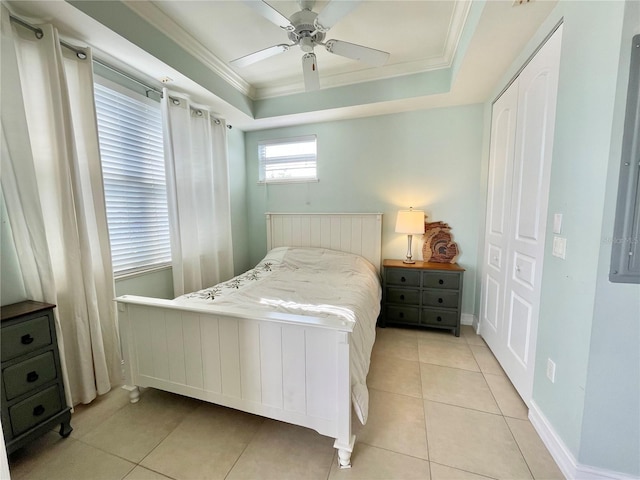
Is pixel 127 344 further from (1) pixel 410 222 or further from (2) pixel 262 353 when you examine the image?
(1) pixel 410 222

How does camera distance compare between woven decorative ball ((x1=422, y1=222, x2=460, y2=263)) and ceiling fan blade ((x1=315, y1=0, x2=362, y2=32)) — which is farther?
woven decorative ball ((x1=422, y1=222, x2=460, y2=263))

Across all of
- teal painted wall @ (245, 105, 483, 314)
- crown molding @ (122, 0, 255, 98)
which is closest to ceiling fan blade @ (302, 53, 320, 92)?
crown molding @ (122, 0, 255, 98)

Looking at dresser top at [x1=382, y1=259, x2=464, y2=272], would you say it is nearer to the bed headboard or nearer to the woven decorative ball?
the woven decorative ball

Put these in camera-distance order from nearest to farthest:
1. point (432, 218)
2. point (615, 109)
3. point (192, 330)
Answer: point (615, 109)
point (192, 330)
point (432, 218)

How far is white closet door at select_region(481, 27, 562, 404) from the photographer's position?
5.01ft

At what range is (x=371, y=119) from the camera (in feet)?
9.88

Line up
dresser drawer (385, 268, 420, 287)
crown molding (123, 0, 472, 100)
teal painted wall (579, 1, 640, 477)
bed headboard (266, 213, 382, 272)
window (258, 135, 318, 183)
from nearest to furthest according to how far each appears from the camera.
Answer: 1. teal painted wall (579, 1, 640, 477)
2. crown molding (123, 0, 472, 100)
3. dresser drawer (385, 268, 420, 287)
4. bed headboard (266, 213, 382, 272)
5. window (258, 135, 318, 183)

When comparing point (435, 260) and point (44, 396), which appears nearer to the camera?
point (44, 396)

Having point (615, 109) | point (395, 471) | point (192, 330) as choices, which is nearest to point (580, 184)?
point (615, 109)

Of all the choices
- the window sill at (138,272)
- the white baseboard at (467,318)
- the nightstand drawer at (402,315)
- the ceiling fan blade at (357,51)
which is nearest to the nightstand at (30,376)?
the window sill at (138,272)

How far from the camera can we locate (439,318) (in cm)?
267

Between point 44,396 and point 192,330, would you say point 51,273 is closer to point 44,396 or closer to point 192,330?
point 44,396

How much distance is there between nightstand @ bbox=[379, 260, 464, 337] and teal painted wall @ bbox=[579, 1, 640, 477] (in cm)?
147

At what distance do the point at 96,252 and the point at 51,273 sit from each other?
31 cm
